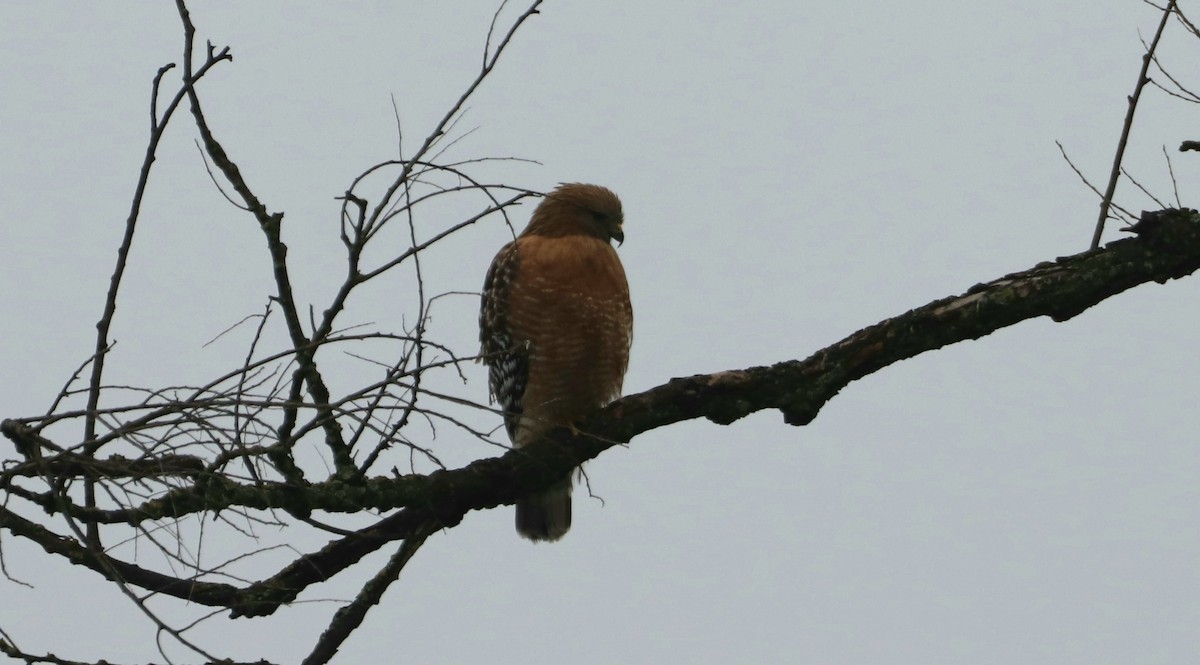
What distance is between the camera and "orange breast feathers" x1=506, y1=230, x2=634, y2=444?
5836 mm

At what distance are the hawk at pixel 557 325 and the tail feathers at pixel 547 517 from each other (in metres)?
0.36

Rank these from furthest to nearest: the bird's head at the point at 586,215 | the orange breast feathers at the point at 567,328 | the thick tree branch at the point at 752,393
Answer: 1. the bird's head at the point at 586,215
2. the orange breast feathers at the point at 567,328
3. the thick tree branch at the point at 752,393

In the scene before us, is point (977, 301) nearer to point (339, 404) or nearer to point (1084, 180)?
point (1084, 180)

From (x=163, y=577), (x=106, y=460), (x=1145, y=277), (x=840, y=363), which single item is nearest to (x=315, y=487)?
(x=163, y=577)

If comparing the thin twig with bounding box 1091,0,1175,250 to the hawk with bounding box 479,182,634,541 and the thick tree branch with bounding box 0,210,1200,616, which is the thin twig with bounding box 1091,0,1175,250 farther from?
the hawk with bounding box 479,182,634,541

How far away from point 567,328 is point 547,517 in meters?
1.02

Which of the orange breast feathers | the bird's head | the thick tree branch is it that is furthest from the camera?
the bird's head

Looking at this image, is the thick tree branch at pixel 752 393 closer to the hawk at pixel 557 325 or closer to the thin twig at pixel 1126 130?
the thin twig at pixel 1126 130

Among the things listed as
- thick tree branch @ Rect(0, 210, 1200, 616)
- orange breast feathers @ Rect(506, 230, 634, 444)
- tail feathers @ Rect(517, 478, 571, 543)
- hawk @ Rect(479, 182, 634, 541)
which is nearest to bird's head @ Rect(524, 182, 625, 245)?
hawk @ Rect(479, 182, 634, 541)

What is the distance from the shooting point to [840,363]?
14.7 ft

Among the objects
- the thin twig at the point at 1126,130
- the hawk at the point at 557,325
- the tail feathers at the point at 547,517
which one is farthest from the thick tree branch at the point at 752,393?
the tail feathers at the point at 547,517

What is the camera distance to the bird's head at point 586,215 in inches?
246

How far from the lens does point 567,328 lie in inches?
231

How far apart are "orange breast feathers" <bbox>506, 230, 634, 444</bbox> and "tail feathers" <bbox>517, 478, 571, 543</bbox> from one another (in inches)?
18.7
